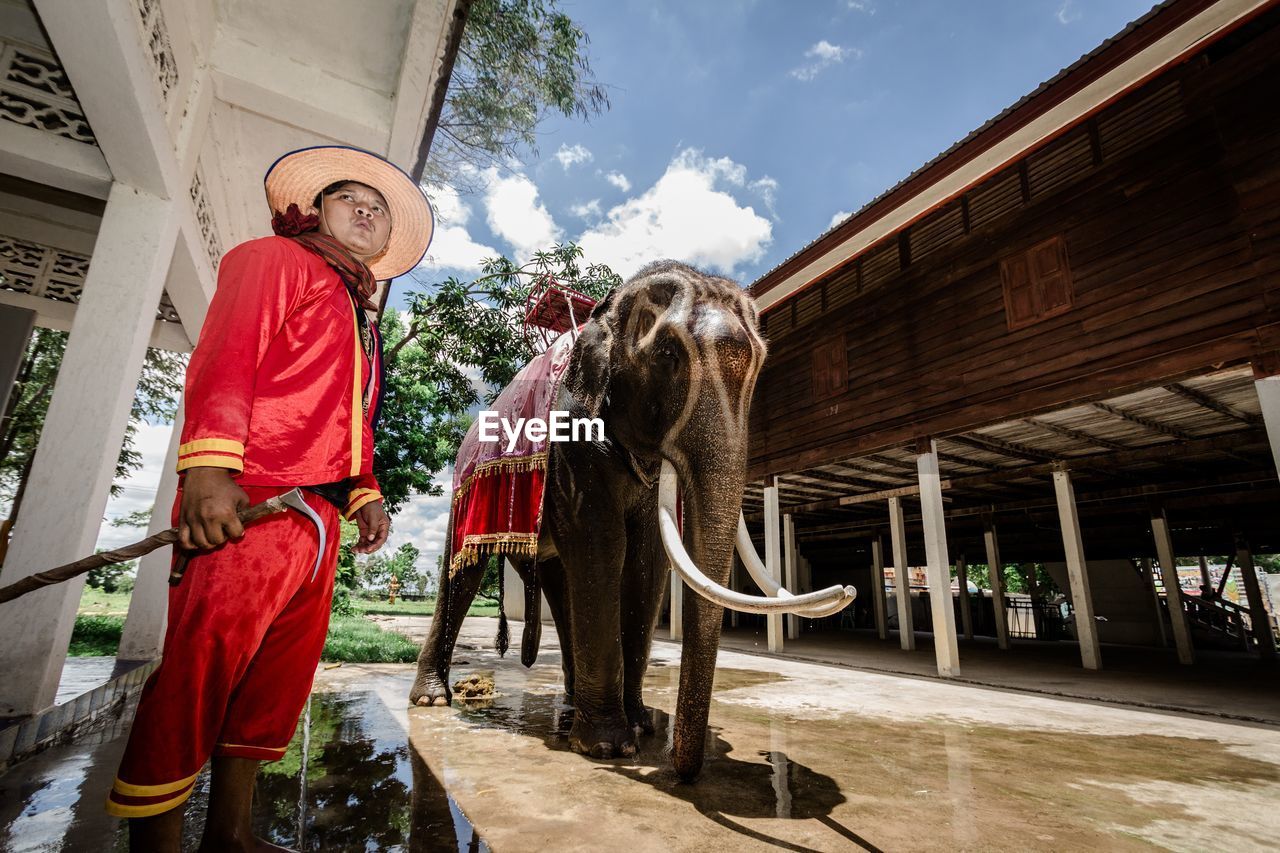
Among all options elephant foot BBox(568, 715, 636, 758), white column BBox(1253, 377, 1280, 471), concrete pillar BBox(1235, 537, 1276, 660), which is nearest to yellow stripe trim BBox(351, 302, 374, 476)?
elephant foot BBox(568, 715, 636, 758)

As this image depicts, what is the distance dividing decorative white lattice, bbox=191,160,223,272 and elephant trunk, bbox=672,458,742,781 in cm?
420

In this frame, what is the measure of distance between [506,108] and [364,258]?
5709 mm

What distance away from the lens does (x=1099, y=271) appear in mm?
6461

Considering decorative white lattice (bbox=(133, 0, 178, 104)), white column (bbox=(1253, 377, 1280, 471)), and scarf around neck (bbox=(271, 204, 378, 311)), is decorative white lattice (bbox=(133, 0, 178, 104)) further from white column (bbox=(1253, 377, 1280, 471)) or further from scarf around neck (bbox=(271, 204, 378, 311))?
white column (bbox=(1253, 377, 1280, 471))

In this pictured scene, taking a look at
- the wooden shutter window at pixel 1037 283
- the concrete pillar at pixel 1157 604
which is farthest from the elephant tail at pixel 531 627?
the concrete pillar at pixel 1157 604

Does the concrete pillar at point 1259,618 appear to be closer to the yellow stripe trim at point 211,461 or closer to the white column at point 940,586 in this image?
the white column at point 940,586

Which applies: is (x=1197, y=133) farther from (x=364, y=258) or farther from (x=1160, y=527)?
(x=364, y=258)

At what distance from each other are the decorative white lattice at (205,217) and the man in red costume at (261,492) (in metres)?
3.21

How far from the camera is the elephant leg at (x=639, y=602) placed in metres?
3.12

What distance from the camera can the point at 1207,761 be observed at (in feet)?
10.5

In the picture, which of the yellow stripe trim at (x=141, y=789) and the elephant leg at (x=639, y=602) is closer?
the yellow stripe trim at (x=141, y=789)

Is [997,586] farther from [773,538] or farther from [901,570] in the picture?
[773,538]

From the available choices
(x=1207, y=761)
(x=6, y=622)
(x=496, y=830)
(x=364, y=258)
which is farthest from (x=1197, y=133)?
(x=6, y=622)

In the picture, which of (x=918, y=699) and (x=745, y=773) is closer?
(x=745, y=773)
